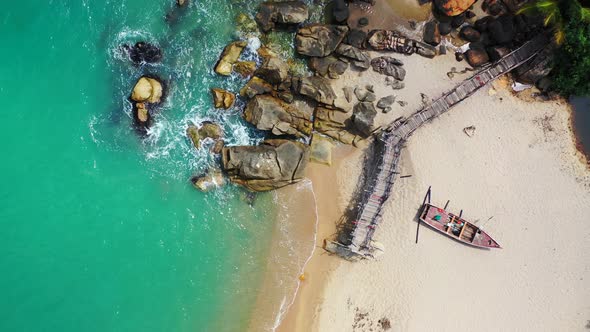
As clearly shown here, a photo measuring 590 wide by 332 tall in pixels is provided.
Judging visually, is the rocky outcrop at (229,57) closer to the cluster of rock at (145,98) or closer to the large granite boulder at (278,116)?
the large granite boulder at (278,116)

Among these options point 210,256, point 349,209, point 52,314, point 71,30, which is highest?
point 71,30

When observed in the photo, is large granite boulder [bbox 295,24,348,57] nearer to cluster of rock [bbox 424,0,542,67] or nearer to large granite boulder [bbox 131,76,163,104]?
cluster of rock [bbox 424,0,542,67]

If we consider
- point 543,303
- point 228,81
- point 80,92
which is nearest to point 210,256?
point 228,81

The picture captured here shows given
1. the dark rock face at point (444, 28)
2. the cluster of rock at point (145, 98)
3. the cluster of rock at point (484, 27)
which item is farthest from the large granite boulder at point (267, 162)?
the dark rock face at point (444, 28)

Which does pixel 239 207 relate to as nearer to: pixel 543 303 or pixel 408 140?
pixel 408 140

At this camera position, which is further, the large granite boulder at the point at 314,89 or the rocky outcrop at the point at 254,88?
the rocky outcrop at the point at 254,88

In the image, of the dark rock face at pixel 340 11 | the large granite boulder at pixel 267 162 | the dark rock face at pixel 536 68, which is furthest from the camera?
the dark rock face at pixel 340 11
